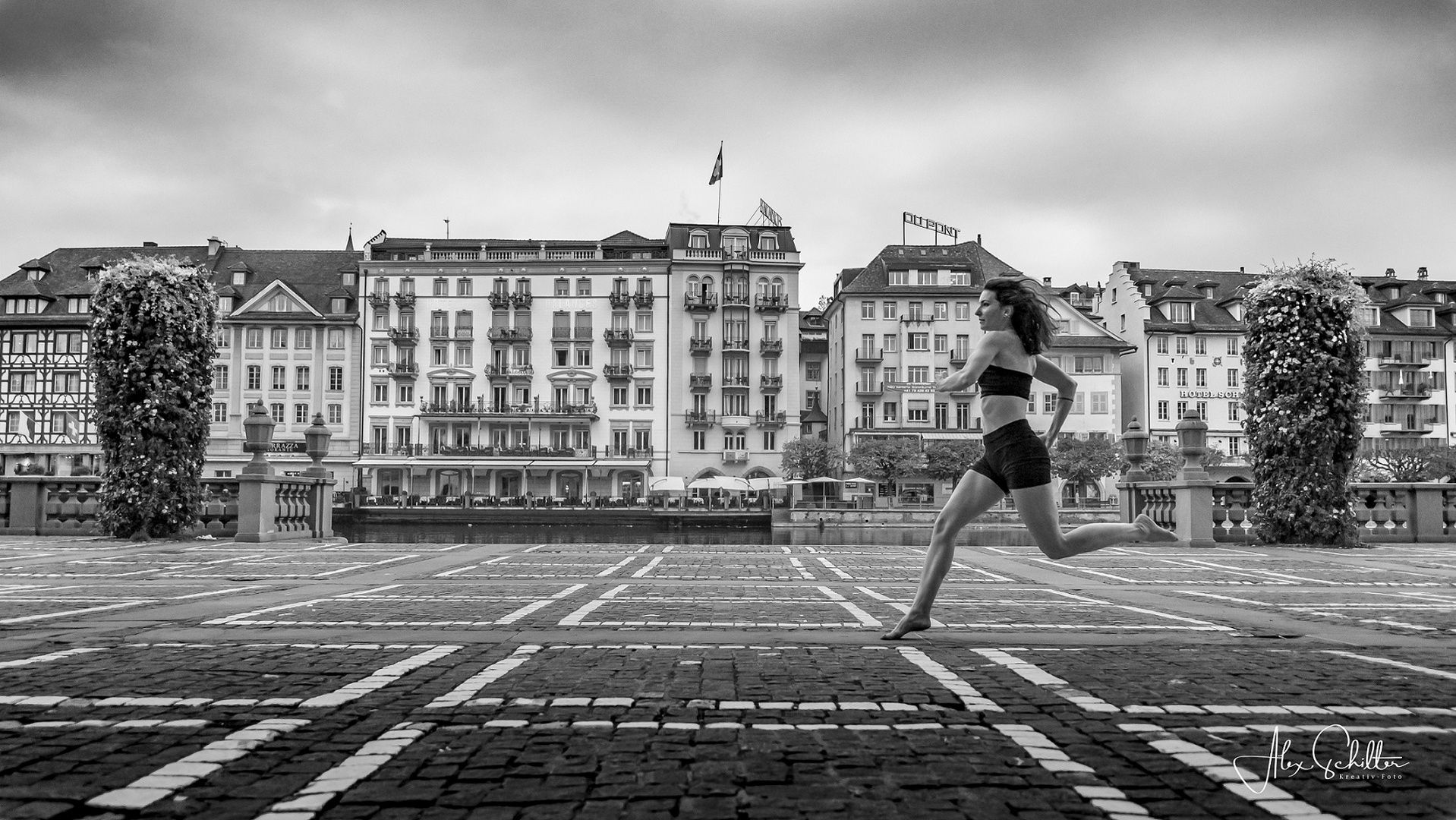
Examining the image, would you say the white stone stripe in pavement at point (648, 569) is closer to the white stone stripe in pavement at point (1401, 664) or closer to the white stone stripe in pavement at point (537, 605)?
the white stone stripe in pavement at point (537, 605)

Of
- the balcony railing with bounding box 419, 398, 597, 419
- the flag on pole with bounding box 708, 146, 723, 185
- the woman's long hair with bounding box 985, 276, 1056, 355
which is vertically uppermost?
the flag on pole with bounding box 708, 146, 723, 185

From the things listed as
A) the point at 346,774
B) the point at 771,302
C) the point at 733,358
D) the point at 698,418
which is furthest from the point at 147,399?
the point at 771,302

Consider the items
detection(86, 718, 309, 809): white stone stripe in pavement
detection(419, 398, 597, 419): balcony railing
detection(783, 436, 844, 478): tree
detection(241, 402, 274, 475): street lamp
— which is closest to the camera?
detection(86, 718, 309, 809): white stone stripe in pavement

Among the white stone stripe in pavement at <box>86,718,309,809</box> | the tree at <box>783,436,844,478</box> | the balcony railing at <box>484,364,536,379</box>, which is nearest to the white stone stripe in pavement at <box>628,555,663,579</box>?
the white stone stripe in pavement at <box>86,718,309,809</box>

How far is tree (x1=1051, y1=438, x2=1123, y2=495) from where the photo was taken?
67000mm

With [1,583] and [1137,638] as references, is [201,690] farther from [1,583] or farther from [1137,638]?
[1,583]

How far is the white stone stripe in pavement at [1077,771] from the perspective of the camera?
2.65 metres

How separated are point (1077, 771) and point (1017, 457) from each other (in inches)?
110

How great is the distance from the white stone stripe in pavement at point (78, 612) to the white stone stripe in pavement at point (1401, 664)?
7.52 metres

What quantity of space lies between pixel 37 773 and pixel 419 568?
10248 millimetres

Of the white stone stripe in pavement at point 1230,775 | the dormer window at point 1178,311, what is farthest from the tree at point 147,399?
the dormer window at point 1178,311

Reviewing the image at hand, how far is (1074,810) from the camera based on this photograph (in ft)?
8.69

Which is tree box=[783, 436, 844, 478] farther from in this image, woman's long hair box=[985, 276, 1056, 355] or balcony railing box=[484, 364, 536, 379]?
woman's long hair box=[985, 276, 1056, 355]

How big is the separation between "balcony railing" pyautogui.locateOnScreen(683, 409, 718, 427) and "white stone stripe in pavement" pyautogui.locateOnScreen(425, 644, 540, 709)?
221 ft
